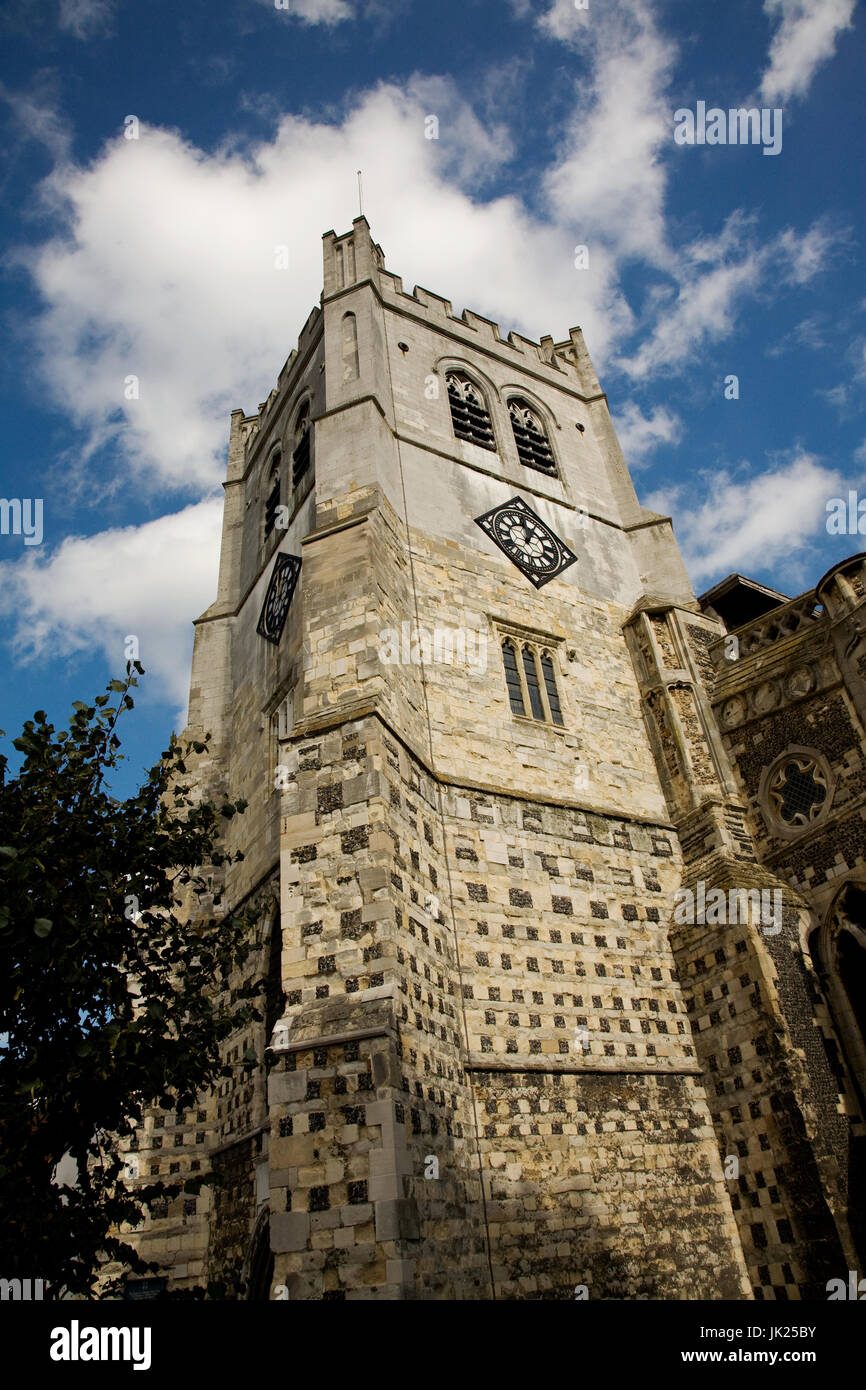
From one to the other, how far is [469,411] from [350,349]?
3.49 metres

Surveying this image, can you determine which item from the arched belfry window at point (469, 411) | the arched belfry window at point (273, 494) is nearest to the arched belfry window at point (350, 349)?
the arched belfry window at point (469, 411)

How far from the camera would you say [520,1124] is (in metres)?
11.5

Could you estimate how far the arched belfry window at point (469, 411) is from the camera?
2062cm

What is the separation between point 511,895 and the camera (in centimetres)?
1330

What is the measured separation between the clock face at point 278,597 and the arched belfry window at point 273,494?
2.39 meters

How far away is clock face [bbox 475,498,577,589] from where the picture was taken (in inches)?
719

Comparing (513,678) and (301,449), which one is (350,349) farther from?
(513,678)

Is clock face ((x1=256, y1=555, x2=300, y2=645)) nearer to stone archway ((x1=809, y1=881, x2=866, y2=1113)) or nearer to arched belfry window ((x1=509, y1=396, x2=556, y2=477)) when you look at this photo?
arched belfry window ((x1=509, y1=396, x2=556, y2=477))

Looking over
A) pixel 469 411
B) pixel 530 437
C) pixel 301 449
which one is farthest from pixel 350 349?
pixel 530 437

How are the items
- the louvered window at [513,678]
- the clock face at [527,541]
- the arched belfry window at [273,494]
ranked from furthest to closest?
the arched belfry window at [273,494] < the clock face at [527,541] < the louvered window at [513,678]

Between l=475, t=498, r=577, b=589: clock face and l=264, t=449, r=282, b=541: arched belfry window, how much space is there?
18.5 feet

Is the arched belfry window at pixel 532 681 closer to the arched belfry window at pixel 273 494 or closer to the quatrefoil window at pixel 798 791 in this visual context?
the quatrefoil window at pixel 798 791
